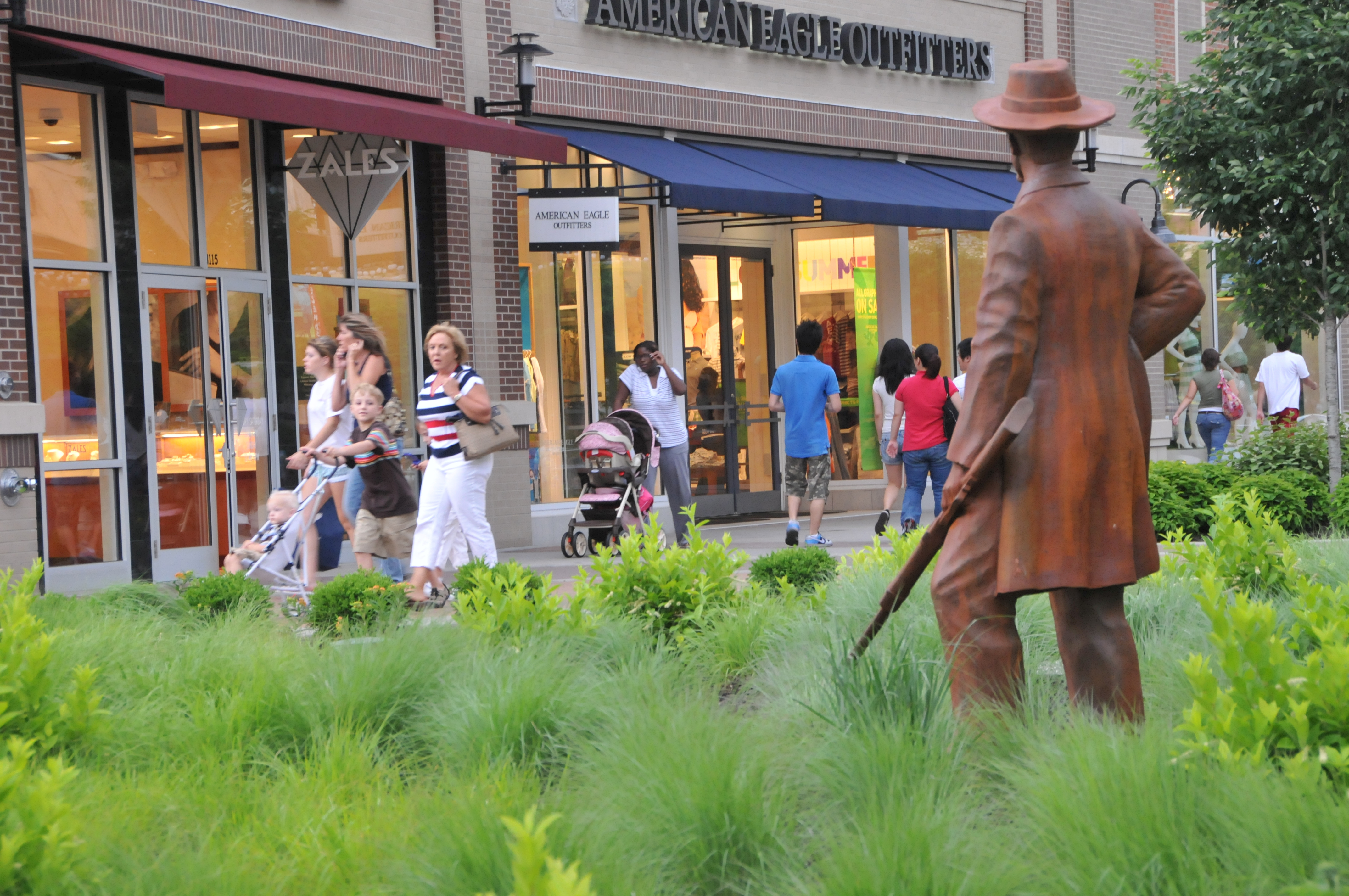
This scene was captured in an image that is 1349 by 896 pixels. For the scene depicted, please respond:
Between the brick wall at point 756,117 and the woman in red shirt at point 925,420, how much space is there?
9.88 feet

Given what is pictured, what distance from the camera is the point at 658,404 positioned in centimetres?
1377

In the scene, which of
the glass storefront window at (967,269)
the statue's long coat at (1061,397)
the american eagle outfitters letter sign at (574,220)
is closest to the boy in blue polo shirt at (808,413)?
the american eagle outfitters letter sign at (574,220)

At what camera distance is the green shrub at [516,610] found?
252 inches

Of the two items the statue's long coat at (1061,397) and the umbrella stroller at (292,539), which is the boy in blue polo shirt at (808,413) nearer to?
the umbrella stroller at (292,539)

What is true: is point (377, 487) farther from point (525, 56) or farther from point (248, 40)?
point (525, 56)

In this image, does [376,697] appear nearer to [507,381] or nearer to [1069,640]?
[1069,640]

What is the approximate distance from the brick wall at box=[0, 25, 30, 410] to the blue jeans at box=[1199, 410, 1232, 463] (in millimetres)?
13084

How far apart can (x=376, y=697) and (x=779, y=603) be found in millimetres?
2817

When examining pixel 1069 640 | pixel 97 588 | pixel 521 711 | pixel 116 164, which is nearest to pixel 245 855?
pixel 521 711

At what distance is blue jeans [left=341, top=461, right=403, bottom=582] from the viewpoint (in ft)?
35.1

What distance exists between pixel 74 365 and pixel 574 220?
4.97m

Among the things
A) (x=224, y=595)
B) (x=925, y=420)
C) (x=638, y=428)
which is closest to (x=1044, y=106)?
(x=224, y=595)

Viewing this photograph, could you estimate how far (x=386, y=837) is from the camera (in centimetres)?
388

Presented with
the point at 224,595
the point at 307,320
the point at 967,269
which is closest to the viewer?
the point at 224,595
